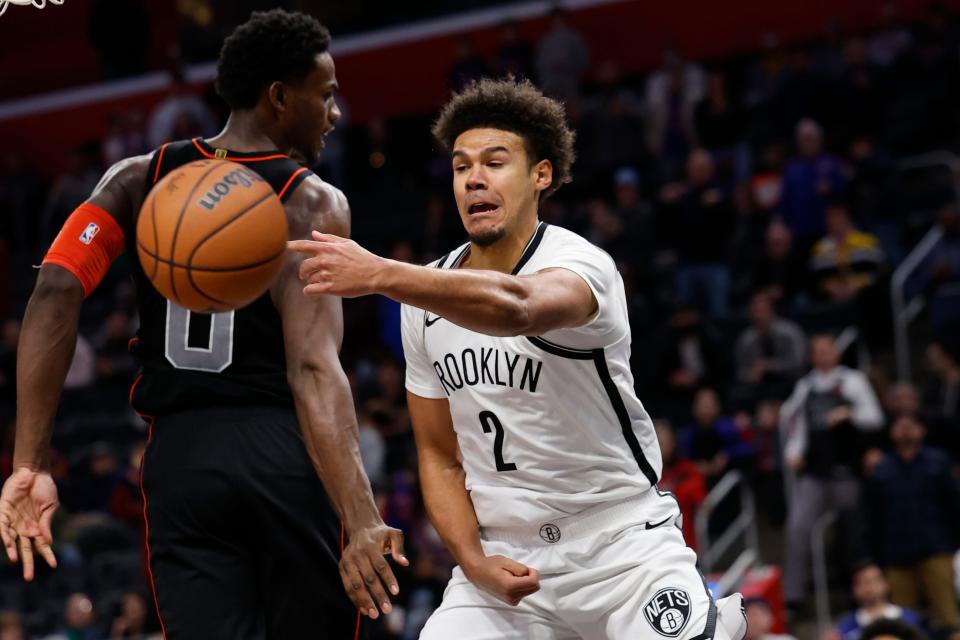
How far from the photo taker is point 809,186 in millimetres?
14602

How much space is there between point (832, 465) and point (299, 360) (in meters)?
8.08

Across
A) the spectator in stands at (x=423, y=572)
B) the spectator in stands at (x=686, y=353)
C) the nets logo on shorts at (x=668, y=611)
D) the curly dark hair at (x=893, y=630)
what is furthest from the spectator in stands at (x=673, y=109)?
the nets logo on shorts at (x=668, y=611)

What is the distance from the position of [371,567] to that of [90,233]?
1.48 metres

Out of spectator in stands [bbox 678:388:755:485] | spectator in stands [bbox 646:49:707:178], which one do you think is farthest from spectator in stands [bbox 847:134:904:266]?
spectator in stands [bbox 678:388:755:485]

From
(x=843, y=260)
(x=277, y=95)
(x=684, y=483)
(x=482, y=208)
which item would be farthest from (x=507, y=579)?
(x=843, y=260)

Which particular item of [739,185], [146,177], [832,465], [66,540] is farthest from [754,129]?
[146,177]

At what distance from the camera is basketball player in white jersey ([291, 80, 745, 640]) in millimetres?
4484

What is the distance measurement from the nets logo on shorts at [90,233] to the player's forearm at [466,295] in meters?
1.33

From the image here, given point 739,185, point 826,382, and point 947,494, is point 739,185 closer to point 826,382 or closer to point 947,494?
point 826,382

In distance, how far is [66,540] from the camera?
14.0 meters

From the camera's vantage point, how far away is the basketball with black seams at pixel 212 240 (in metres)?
4.19

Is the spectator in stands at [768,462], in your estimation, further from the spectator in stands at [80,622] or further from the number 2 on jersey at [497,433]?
the number 2 on jersey at [497,433]

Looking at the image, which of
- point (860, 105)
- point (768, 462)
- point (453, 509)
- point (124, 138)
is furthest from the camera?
point (124, 138)

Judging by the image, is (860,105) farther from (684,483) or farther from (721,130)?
(684,483)
